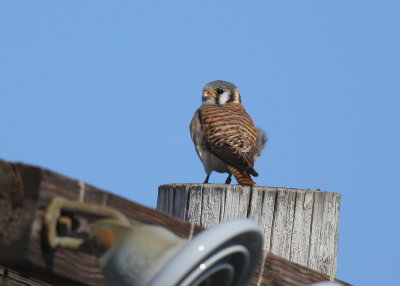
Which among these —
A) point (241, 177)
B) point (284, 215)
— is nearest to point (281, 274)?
point (284, 215)

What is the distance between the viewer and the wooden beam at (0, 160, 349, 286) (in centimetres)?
119

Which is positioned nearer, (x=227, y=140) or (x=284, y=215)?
(x=284, y=215)

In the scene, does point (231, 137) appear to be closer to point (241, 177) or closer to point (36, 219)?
point (241, 177)

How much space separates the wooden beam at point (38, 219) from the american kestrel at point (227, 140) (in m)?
5.93

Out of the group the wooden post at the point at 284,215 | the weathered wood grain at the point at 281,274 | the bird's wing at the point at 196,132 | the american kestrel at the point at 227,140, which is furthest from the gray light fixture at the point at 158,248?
the bird's wing at the point at 196,132

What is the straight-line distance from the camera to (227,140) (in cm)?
779

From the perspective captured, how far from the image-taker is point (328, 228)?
3342 mm

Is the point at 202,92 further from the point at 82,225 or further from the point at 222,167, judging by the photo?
the point at 82,225

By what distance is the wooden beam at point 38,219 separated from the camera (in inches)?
46.9

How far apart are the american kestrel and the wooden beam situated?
5932 mm

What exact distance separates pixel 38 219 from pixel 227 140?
6.62 metres

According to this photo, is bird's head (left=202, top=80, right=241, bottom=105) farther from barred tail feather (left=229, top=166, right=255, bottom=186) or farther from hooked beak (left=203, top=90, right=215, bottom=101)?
barred tail feather (left=229, top=166, right=255, bottom=186)

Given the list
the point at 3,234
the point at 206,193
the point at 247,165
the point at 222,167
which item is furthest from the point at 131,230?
the point at 222,167

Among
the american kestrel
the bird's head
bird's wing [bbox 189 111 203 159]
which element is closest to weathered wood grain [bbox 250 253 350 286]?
the american kestrel
